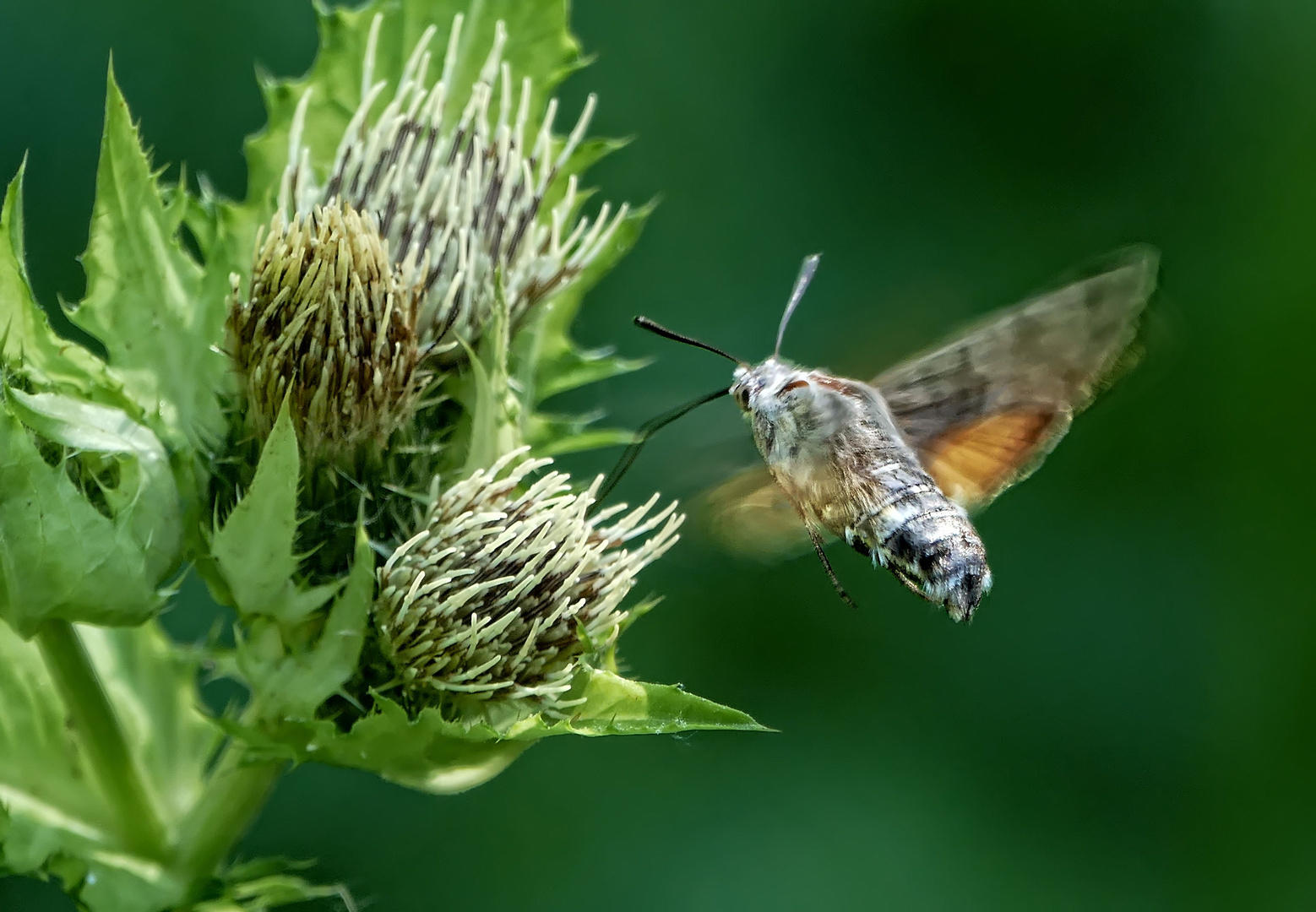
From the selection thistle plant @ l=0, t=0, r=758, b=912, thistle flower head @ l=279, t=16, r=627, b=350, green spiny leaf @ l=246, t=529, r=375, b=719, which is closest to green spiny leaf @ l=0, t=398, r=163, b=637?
thistle plant @ l=0, t=0, r=758, b=912

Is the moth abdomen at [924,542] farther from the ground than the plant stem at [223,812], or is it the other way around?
the moth abdomen at [924,542]

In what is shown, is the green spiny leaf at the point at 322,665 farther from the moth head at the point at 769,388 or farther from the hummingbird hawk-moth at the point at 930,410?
the moth head at the point at 769,388

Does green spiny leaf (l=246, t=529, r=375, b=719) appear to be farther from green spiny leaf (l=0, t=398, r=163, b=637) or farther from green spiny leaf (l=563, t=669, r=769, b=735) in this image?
green spiny leaf (l=563, t=669, r=769, b=735)

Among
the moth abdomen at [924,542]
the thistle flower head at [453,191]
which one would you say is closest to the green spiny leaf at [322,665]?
the thistle flower head at [453,191]

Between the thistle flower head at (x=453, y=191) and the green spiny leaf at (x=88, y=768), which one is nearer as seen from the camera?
the green spiny leaf at (x=88, y=768)

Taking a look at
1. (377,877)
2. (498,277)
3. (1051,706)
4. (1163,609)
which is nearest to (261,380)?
(498,277)

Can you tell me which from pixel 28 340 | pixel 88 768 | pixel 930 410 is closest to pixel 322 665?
pixel 88 768

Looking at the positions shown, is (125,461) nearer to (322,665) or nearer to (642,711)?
(322,665)

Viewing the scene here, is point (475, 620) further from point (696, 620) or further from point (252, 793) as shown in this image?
point (696, 620)
